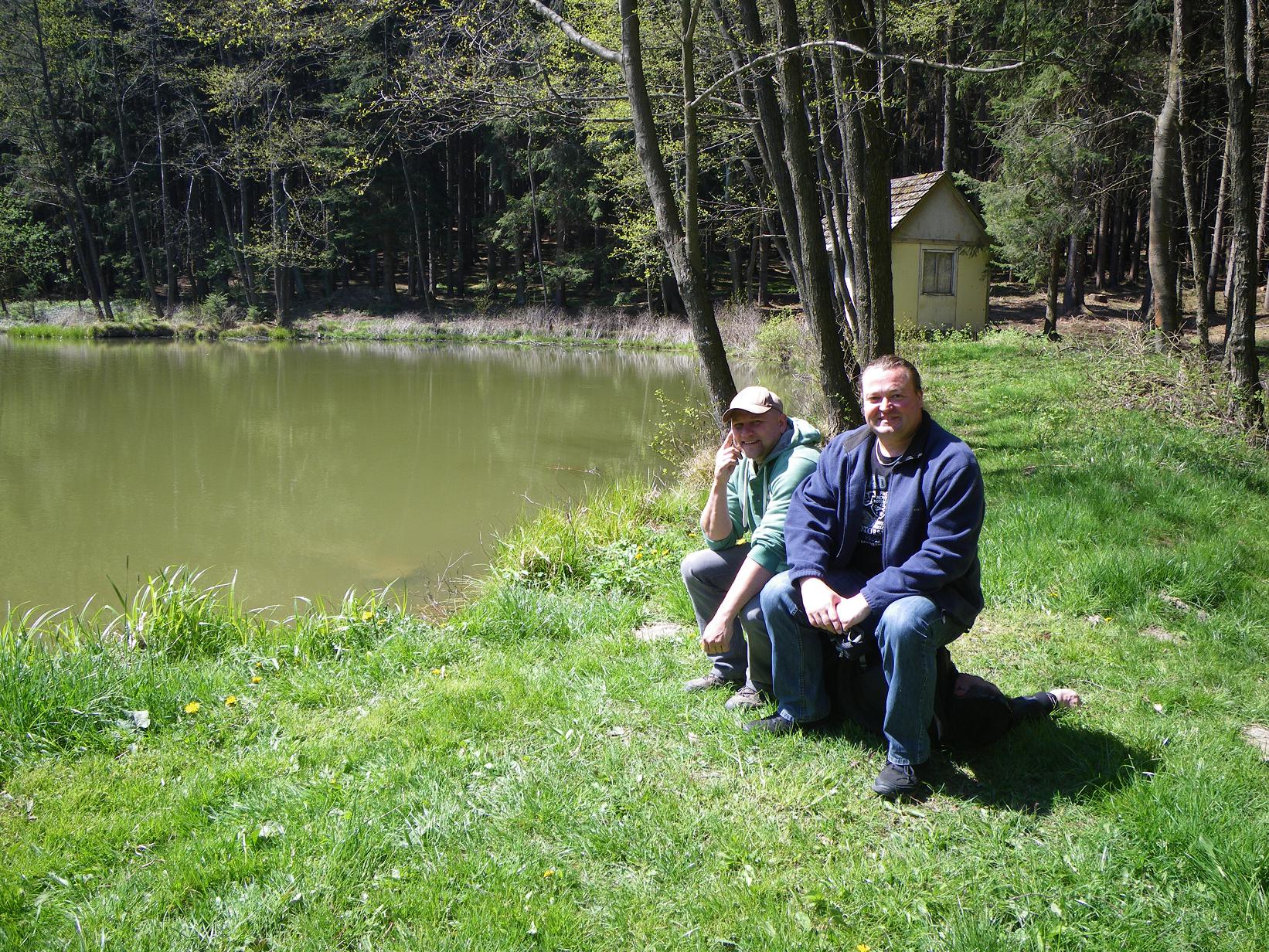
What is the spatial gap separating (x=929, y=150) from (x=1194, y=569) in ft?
125

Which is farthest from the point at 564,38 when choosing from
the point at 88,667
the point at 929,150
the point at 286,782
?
the point at 929,150

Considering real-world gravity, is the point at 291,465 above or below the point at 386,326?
below

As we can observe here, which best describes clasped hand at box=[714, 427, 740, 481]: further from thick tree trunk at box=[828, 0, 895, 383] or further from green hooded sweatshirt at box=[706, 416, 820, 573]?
thick tree trunk at box=[828, 0, 895, 383]

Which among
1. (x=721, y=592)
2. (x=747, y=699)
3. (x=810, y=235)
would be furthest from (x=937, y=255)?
(x=747, y=699)

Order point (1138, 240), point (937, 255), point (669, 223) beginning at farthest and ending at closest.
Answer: point (1138, 240), point (937, 255), point (669, 223)

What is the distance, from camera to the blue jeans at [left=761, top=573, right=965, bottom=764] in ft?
9.48

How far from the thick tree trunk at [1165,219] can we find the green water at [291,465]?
20.8 ft

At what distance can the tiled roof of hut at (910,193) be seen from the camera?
78.9 ft

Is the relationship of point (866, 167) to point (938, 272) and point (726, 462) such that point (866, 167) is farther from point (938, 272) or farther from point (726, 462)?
point (938, 272)

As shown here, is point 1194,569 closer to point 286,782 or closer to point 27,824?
point 286,782

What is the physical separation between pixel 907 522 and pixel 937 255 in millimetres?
23946

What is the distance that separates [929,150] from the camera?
38.8 m

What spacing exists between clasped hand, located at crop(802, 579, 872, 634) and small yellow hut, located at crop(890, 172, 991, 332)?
22.4 m

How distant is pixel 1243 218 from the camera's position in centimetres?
812
